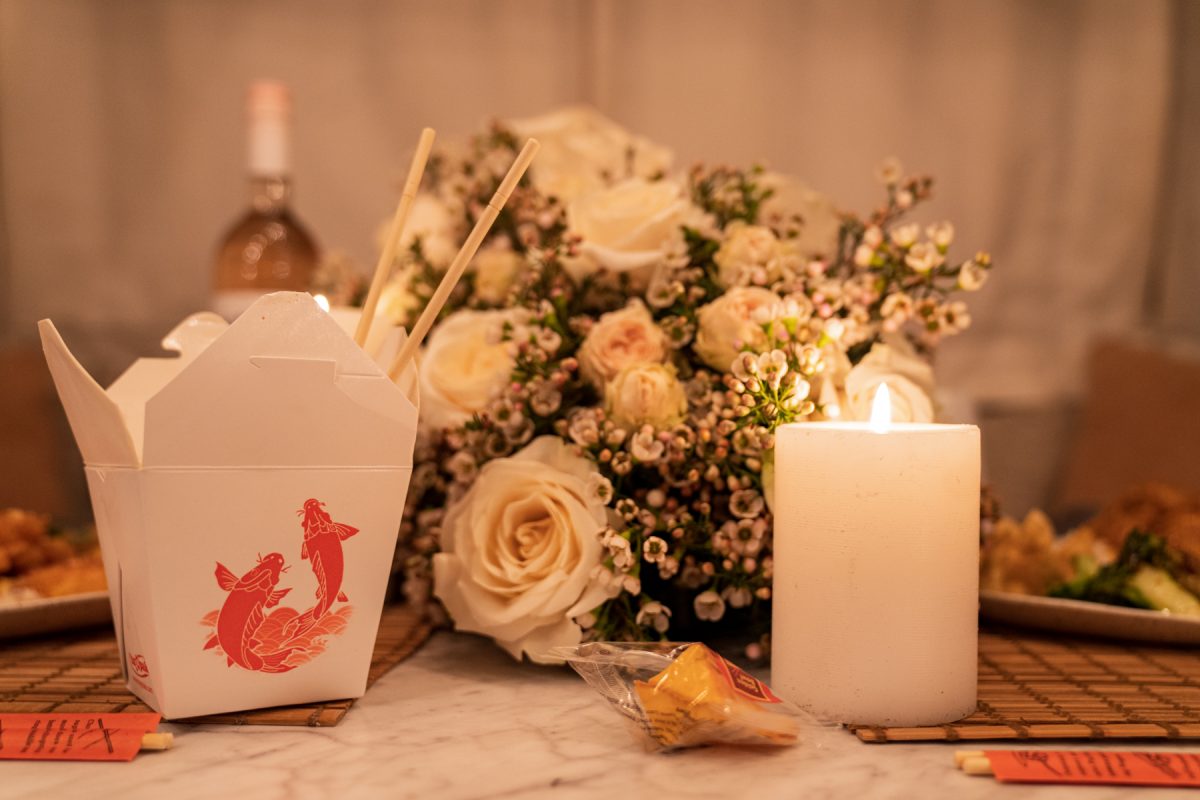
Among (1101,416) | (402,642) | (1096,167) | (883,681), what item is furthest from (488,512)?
(1096,167)

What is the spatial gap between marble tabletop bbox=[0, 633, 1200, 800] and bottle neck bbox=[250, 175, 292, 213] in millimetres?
870

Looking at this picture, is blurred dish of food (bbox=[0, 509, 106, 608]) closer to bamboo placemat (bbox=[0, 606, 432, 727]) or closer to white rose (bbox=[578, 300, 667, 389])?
bamboo placemat (bbox=[0, 606, 432, 727])

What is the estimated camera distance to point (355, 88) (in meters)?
2.04

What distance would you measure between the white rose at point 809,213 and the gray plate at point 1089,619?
33cm

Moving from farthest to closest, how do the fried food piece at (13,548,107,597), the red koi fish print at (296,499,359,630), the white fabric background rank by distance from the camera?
1. the white fabric background
2. the fried food piece at (13,548,107,597)
3. the red koi fish print at (296,499,359,630)

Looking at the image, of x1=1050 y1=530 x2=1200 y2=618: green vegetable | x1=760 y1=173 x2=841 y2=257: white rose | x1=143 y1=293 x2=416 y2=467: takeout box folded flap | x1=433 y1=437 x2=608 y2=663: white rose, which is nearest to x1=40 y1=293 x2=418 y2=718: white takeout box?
x1=143 y1=293 x2=416 y2=467: takeout box folded flap

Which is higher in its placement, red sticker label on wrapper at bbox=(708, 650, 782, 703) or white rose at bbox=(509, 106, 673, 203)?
white rose at bbox=(509, 106, 673, 203)

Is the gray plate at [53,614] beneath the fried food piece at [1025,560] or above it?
beneath

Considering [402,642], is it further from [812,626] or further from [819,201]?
[819,201]

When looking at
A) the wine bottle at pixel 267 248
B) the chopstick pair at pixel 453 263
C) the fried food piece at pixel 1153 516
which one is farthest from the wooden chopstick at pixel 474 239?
the wine bottle at pixel 267 248

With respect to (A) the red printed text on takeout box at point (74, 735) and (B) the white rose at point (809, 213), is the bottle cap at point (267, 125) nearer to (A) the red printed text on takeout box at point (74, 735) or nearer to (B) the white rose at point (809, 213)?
(B) the white rose at point (809, 213)

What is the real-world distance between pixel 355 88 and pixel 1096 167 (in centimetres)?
156

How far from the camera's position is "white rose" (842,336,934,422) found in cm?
71

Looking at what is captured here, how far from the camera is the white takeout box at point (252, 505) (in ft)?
1.85
